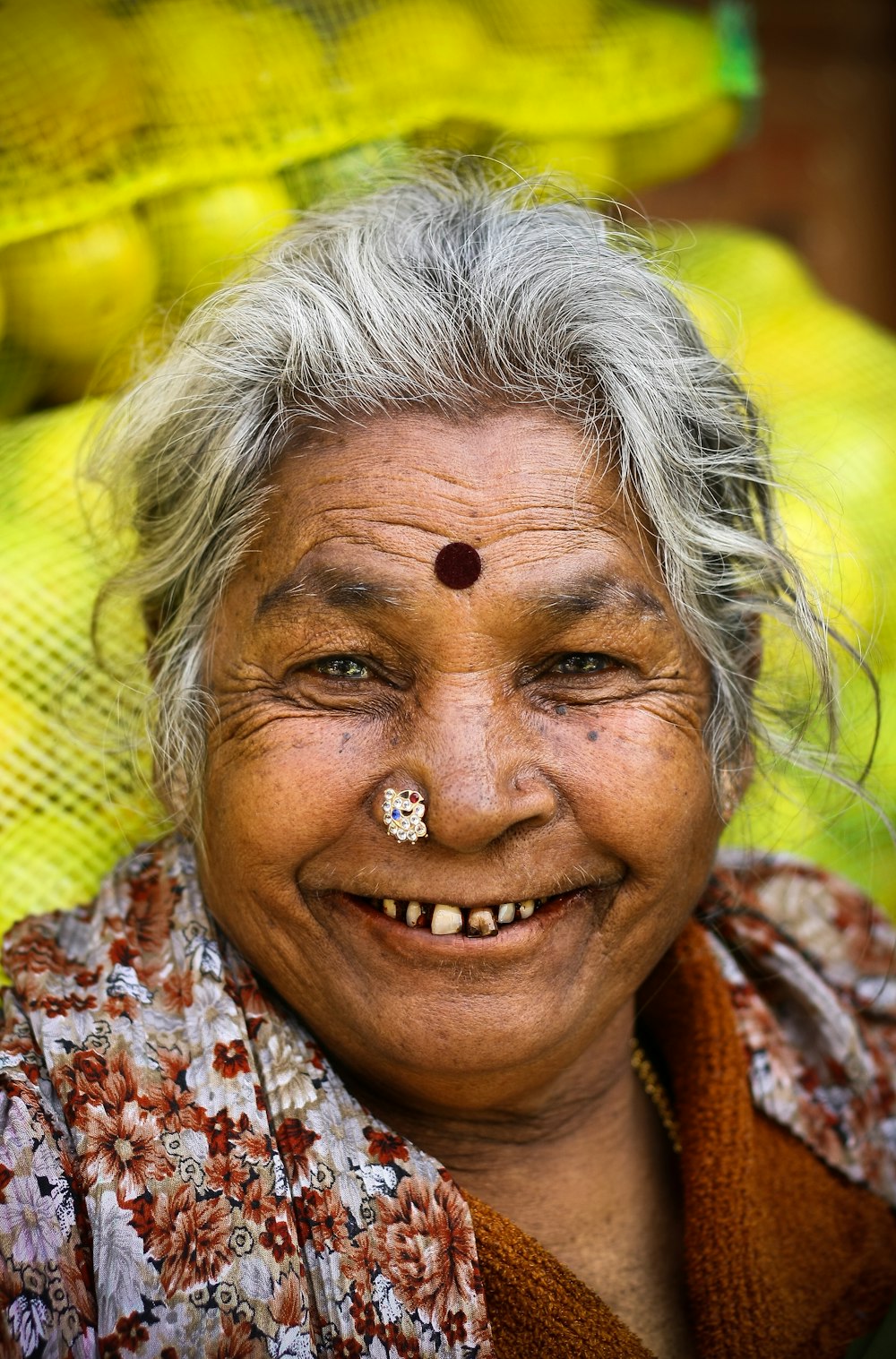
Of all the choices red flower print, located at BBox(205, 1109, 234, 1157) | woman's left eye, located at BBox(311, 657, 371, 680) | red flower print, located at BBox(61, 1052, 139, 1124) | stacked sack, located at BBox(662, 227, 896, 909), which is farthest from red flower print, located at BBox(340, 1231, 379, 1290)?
stacked sack, located at BBox(662, 227, 896, 909)

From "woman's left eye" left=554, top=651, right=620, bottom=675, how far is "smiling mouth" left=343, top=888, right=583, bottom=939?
0.32 metres

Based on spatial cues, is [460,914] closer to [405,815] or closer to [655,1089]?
[405,815]

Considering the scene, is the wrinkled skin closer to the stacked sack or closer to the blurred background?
the blurred background

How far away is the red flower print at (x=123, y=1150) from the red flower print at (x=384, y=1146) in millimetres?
300

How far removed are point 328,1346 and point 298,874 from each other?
0.62 meters

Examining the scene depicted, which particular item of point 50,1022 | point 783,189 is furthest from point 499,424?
point 783,189

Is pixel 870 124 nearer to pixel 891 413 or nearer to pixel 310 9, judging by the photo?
pixel 891 413

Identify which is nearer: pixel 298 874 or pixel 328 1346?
pixel 328 1346

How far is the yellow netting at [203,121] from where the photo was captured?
235 cm

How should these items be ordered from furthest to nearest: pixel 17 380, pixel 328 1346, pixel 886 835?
pixel 886 835, pixel 17 380, pixel 328 1346

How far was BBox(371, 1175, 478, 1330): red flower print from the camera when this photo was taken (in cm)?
168

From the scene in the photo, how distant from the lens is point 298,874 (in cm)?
177

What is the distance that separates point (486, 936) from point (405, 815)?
0.22 metres

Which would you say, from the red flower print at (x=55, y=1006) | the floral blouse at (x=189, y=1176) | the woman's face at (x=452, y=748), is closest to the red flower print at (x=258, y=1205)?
the floral blouse at (x=189, y=1176)
